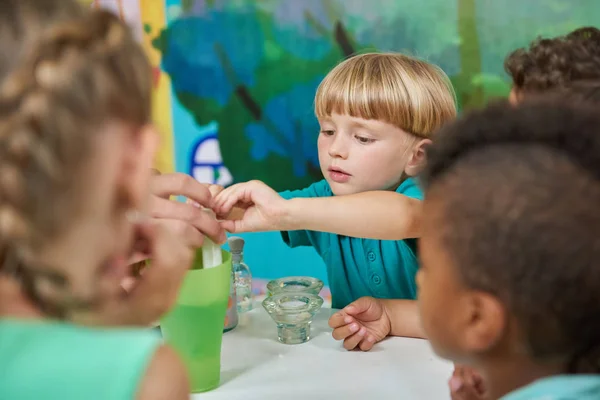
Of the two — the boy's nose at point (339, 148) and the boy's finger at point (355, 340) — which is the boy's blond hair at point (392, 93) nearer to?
the boy's nose at point (339, 148)

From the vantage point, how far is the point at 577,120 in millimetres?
536

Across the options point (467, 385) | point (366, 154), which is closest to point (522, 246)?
point (467, 385)

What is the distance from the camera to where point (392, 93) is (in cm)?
120

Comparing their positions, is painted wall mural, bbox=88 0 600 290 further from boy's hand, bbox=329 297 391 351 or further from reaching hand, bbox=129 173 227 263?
reaching hand, bbox=129 173 227 263

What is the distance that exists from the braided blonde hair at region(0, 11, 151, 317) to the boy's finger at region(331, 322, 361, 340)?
61cm

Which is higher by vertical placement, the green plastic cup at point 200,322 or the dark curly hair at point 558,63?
the dark curly hair at point 558,63

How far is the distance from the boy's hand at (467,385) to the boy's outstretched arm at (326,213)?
0.31m

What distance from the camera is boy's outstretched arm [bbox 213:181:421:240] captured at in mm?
1006

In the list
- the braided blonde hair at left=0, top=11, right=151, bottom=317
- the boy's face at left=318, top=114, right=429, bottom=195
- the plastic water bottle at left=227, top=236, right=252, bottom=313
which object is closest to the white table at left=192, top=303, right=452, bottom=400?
the plastic water bottle at left=227, top=236, right=252, bottom=313

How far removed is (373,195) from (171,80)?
1.26m

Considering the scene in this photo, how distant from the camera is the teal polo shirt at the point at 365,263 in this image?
126cm

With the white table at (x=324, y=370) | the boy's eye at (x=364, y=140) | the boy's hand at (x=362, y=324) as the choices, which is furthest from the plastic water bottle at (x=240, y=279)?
the boy's eye at (x=364, y=140)

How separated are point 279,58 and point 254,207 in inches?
39.0

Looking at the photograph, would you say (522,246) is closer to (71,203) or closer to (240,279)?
(71,203)
